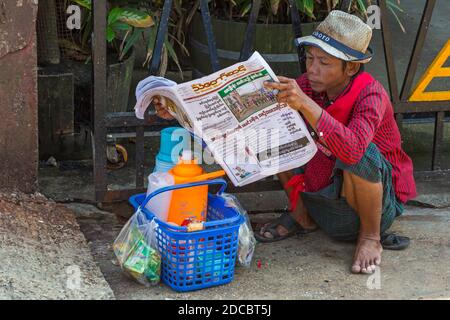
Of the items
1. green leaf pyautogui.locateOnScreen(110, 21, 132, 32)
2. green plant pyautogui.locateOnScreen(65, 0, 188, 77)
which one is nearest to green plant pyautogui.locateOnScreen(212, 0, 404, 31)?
green plant pyautogui.locateOnScreen(65, 0, 188, 77)

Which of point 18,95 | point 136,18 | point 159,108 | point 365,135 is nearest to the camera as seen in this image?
point 365,135

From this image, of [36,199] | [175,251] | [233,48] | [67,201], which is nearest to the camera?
[175,251]

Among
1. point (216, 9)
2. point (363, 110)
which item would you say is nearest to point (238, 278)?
point (363, 110)

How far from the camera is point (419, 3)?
6.86 metres

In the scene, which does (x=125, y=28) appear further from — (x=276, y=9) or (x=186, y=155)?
(x=186, y=155)

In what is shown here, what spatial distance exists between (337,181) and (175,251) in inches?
28.4

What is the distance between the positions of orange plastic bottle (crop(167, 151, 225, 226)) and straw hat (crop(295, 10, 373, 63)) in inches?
22.5

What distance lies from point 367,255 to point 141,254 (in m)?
0.85

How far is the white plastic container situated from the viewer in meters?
3.10

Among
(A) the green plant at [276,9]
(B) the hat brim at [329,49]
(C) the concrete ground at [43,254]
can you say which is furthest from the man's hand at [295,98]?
(A) the green plant at [276,9]

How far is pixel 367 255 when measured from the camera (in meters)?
3.30

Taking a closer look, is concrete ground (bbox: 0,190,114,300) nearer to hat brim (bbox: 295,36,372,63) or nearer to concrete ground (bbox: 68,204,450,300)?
concrete ground (bbox: 68,204,450,300)

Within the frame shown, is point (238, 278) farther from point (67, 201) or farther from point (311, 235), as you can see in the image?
point (67, 201)

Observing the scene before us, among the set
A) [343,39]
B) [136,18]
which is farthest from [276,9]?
[343,39]
